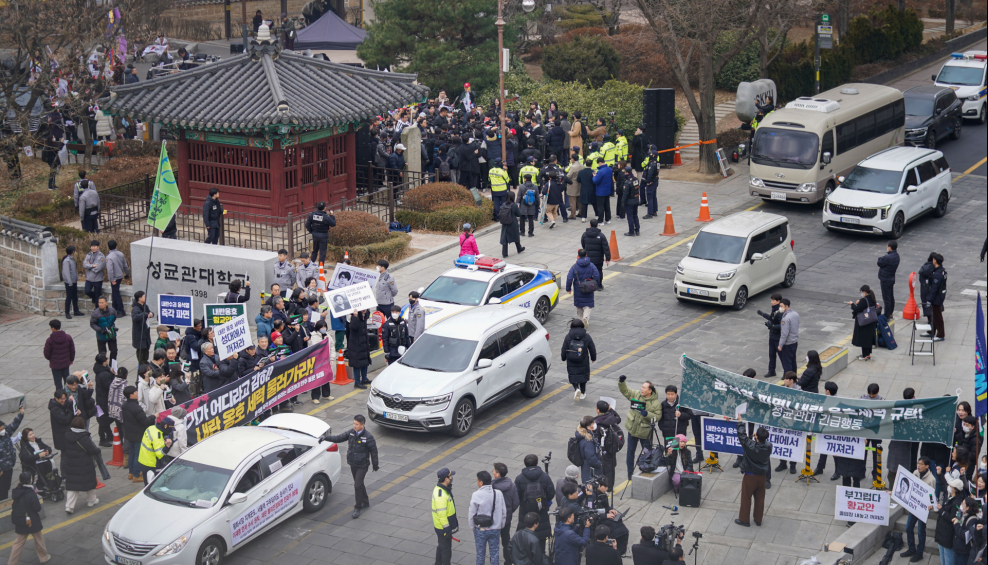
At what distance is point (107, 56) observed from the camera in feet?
119

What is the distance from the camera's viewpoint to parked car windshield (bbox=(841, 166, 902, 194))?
28.0 m

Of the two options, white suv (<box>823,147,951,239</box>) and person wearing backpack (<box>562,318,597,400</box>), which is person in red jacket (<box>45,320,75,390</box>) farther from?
white suv (<box>823,147,951,239</box>)

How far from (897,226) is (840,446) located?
14.2m

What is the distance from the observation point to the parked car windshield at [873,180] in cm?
2795

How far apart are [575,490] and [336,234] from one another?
48.1 feet

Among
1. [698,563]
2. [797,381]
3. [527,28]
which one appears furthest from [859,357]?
[527,28]

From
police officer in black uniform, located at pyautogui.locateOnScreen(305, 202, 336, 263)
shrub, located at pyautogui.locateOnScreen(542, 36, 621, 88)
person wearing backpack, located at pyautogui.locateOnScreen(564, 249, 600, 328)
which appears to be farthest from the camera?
shrub, located at pyautogui.locateOnScreen(542, 36, 621, 88)

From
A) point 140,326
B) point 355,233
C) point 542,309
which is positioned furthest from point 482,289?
point 140,326

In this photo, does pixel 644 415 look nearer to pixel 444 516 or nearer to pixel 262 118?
pixel 444 516

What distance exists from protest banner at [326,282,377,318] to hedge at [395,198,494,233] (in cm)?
935

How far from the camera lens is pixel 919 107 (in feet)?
117

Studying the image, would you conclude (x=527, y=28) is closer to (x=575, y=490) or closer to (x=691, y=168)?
(x=691, y=168)

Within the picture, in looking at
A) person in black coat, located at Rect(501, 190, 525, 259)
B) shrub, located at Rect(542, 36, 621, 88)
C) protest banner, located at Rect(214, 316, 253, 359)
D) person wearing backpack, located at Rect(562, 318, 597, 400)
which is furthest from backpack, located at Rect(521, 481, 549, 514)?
shrub, located at Rect(542, 36, 621, 88)

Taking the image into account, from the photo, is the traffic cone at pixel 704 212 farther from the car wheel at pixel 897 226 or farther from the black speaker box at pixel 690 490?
the black speaker box at pixel 690 490
